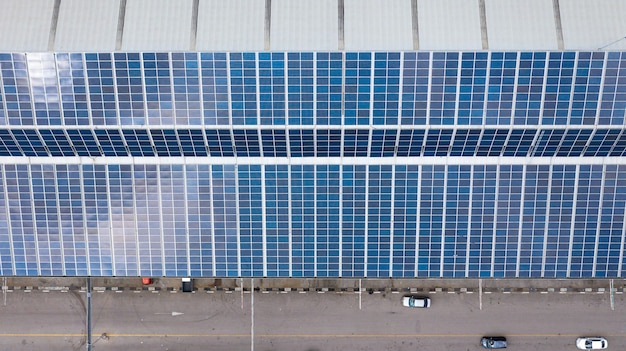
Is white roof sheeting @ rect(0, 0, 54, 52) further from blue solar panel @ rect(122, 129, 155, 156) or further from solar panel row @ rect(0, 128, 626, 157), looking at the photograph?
blue solar panel @ rect(122, 129, 155, 156)

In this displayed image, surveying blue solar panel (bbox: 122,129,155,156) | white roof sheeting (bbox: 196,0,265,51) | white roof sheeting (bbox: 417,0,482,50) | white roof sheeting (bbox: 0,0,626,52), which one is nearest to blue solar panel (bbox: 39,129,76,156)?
blue solar panel (bbox: 122,129,155,156)

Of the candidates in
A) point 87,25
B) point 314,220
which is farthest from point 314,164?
point 87,25

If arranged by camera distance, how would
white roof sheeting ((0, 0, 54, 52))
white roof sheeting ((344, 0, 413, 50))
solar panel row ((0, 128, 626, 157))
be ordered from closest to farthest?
1. white roof sheeting ((344, 0, 413, 50))
2. white roof sheeting ((0, 0, 54, 52))
3. solar panel row ((0, 128, 626, 157))

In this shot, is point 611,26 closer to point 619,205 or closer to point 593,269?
point 619,205

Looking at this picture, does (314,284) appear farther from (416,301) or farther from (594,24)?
(594,24)

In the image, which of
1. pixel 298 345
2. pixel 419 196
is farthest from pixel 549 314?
pixel 298 345
